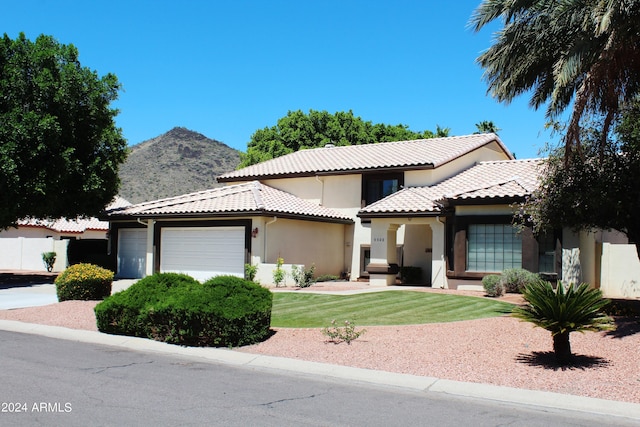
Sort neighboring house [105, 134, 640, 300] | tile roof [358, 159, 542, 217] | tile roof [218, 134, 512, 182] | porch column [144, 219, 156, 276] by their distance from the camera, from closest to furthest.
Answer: neighboring house [105, 134, 640, 300], tile roof [358, 159, 542, 217], porch column [144, 219, 156, 276], tile roof [218, 134, 512, 182]

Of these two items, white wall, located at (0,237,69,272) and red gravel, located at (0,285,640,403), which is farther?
white wall, located at (0,237,69,272)

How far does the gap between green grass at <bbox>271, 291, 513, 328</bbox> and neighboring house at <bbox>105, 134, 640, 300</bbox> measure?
318cm

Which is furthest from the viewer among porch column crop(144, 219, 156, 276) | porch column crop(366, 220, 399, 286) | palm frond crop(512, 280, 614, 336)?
porch column crop(144, 219, 156, 276)

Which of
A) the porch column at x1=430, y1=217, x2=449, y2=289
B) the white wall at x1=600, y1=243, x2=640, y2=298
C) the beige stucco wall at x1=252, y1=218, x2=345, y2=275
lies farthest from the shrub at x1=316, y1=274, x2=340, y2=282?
the white wall at x1=600, y1=243, x2=640, y2=298

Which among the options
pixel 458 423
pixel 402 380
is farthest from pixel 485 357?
pixel 458 423

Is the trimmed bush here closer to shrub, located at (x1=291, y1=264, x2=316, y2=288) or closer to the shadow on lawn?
the shadow on lawn

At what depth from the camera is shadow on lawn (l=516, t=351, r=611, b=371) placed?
384 inches

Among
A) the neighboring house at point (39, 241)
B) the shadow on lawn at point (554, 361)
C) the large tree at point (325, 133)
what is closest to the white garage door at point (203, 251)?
the neighboring house at point (39, 241)

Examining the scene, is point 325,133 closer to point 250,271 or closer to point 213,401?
point 250,271

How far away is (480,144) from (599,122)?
50.7 feet

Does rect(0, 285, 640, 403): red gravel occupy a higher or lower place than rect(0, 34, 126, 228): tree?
lower

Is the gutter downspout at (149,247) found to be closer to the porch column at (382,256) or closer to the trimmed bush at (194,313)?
the porch column at (382,256)

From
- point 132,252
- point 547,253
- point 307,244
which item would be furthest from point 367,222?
point 132,252

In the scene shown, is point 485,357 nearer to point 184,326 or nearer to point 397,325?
point 397,325
